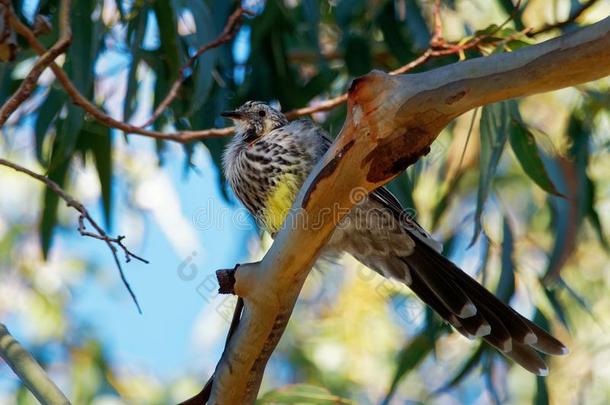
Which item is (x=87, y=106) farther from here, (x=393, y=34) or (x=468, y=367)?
(x=468, y=367)

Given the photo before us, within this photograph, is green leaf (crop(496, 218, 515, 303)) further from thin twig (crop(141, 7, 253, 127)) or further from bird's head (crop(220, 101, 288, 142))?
thin twig (crop(141, 7, 253, 127))

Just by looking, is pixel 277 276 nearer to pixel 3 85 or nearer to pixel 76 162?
pixel 3 85

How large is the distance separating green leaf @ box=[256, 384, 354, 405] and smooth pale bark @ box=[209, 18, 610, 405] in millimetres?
800

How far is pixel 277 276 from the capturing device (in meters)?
2.04

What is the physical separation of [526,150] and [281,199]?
797 millimetres

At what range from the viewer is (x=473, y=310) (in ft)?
9.84

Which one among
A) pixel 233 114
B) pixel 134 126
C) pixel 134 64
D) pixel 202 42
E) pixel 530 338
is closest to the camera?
pixel 134 126

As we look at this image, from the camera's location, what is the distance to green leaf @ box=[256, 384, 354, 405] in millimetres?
2928

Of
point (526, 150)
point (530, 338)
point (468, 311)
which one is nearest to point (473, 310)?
point (468, 311)

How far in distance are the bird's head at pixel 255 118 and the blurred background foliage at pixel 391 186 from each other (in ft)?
0.48

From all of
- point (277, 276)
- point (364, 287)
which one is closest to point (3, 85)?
point (277, 276)

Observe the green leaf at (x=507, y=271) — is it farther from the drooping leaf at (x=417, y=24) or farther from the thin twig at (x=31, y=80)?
the thin twig at (x=31, y=80)

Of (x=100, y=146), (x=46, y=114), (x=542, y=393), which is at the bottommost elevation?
(x=542, y=393)

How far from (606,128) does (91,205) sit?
3137mm
